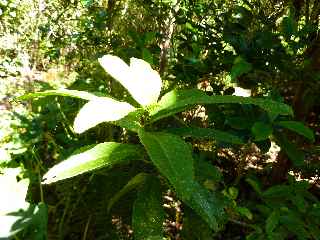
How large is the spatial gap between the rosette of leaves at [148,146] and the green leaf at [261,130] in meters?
0.18

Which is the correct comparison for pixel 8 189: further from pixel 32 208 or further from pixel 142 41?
pixel 142 41

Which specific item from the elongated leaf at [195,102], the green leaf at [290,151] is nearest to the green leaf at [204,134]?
the elongated leaf at [195,102]

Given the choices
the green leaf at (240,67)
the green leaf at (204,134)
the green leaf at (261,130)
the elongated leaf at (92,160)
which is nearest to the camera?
the elongated leaf at (92,160)

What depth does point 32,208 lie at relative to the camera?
4.80 feet

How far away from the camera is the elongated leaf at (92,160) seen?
3.96ft

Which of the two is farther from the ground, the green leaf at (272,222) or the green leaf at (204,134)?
the green leaf at (204,134)

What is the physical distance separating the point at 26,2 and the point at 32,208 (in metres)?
6.73

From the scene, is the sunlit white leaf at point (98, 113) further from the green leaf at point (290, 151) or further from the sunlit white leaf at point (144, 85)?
the green leaf at point (290, 151)

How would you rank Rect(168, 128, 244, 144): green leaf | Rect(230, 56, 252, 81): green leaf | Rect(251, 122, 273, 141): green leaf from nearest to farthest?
Rect(168, 128, 244, 144): green leaf, Rect(251, 122, 273, 141): green leaf, Rect(230, 56, 252, 81): green leaf

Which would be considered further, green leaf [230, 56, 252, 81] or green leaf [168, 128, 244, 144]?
green leaf [230, 56, 252, 81]

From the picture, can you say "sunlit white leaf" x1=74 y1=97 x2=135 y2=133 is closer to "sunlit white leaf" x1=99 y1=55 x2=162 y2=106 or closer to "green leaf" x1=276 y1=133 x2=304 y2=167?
"sunlit white leaf" x1=99 y1=55 x2=162 y2=106

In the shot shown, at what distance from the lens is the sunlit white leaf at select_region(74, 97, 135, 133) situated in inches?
44.5

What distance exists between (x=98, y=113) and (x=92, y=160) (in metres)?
0.15

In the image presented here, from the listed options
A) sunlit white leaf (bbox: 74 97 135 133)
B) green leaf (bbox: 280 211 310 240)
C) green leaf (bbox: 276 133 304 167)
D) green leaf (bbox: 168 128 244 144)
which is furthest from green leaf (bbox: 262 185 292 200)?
sunlit white leaf (bbox: 74 97 135 133)
